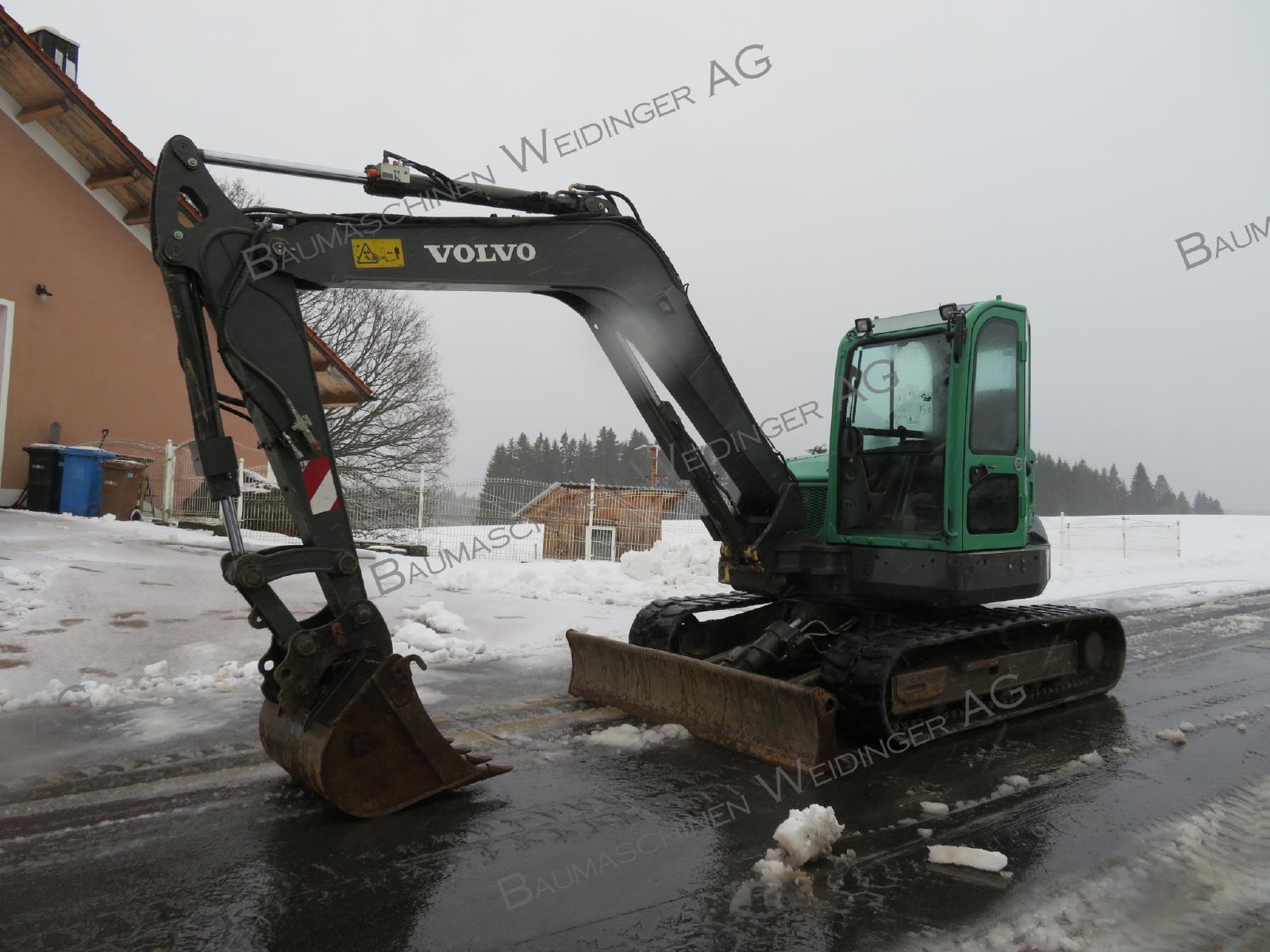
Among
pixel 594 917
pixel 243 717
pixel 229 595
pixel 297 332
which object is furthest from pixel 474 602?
pixel 594 917

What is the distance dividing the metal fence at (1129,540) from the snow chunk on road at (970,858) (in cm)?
1927

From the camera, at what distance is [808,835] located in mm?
3734

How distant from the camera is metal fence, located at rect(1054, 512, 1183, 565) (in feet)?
70.4

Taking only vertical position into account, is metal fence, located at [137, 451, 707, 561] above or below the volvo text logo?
below

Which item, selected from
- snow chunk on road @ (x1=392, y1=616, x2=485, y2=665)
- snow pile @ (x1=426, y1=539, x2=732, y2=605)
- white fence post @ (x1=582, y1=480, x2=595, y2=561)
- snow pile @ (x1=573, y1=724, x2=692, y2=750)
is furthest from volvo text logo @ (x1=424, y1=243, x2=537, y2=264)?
white fence post @ (x1=582, y1=480, x2=595, y2=561)

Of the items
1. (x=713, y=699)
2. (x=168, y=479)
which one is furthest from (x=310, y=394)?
(x=168, y=479)

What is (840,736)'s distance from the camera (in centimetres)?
555

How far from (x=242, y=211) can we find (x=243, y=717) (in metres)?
3.15

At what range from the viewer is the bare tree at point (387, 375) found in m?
28.7

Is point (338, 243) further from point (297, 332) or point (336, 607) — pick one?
point (336, 607)

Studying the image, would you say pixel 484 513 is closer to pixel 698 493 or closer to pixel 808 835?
pixel 698 493

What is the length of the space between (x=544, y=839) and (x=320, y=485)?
6.27ft

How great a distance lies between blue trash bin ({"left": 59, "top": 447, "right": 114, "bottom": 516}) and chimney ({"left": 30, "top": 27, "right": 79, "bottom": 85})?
864 centimetres

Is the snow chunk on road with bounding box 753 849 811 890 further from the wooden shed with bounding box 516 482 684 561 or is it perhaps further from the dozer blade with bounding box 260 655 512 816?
the wooden shed with bounding box 516 482 684 561
